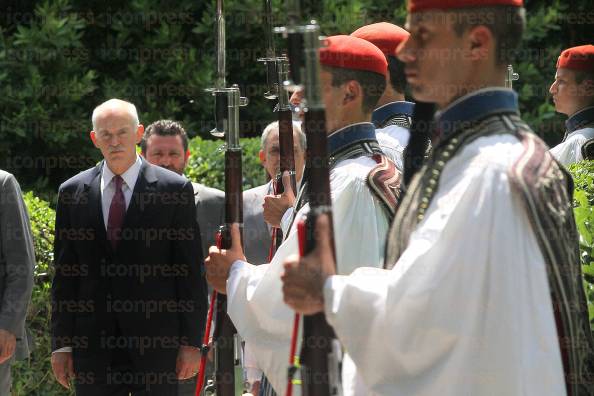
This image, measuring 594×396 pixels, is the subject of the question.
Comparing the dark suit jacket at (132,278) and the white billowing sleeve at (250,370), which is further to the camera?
the dark suit jacket at (132,278)

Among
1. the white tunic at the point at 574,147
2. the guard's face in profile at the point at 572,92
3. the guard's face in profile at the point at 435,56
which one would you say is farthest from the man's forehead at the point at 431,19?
the guard's face in profile at the point at 572,92

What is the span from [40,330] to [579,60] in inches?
153

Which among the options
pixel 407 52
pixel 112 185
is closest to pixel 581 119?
pixel 112 185

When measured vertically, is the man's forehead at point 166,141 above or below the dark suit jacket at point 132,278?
above

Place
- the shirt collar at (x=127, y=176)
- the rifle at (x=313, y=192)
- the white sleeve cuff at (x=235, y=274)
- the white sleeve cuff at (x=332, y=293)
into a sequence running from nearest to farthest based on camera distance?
the white sleeve cuff at (x=332, y=293) → the rifle at (x=313, y=192) → the white sleeve cuff at (x=235, y=274) → the shirt collar at (x=127, y=176)

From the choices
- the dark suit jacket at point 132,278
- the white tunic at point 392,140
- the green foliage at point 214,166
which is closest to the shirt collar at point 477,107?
the white tunic at point 392,140

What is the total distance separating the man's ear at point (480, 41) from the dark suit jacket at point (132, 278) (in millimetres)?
3420

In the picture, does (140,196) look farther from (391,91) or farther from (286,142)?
(391,91)

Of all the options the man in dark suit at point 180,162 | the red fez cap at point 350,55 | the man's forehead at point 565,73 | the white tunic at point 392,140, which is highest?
the red fez cap at point 350,55

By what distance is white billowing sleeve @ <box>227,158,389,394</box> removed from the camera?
13.9ft

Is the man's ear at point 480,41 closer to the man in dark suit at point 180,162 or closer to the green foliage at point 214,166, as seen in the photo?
the man in dark suit at point 180,162

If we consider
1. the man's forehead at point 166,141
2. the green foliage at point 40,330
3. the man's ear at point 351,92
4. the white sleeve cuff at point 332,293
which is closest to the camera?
the white sleeve cuff at point 332,293

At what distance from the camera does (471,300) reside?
127 inches

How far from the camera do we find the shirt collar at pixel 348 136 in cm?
488
